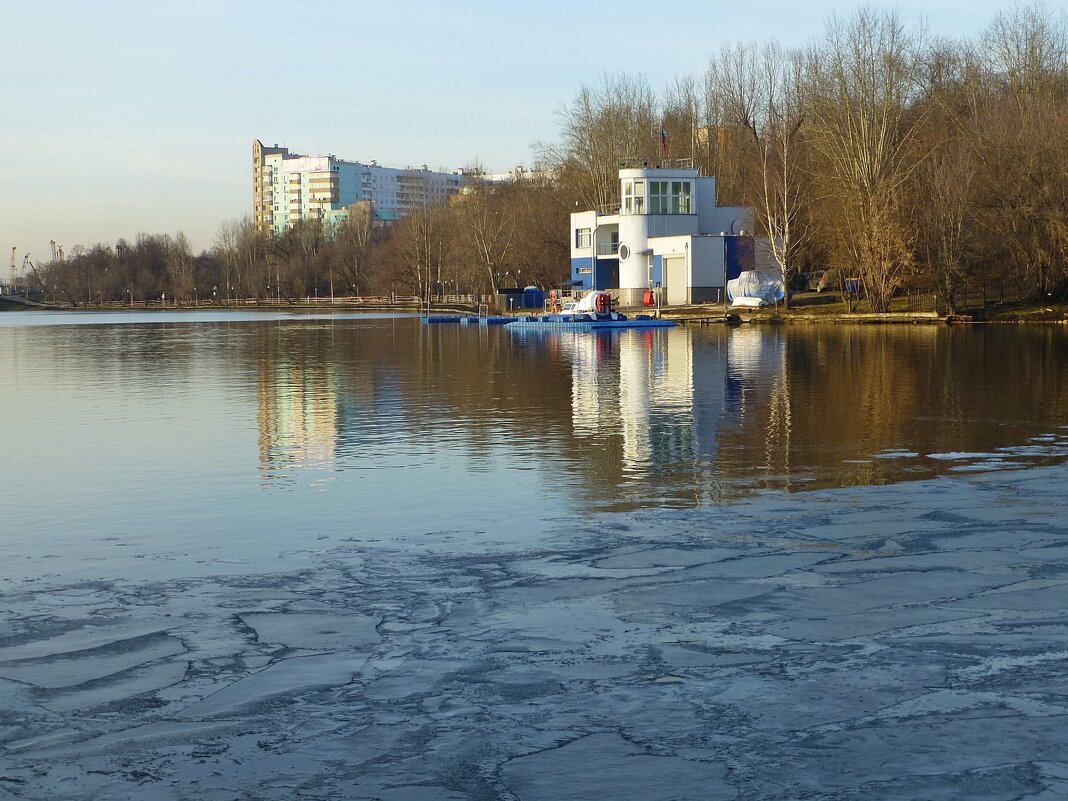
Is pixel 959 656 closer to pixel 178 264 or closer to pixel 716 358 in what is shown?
pixel 716 358

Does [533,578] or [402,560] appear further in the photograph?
[402,560]

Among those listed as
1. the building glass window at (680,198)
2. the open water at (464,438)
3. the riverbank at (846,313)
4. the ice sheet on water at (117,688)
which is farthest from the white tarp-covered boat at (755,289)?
the ice sheet on water at (117,688)

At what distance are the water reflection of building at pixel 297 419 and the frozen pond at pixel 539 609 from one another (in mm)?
169

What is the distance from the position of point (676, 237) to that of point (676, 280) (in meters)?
3.01

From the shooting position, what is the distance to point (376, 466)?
15.9 metres

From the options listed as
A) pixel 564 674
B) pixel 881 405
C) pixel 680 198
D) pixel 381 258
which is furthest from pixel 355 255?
pixel 564 674

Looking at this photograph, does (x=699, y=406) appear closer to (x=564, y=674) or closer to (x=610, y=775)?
(x=564, y=674)

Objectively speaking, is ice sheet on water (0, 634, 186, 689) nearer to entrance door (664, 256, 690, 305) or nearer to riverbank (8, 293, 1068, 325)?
riverbank (8, 293, 1068, 325)

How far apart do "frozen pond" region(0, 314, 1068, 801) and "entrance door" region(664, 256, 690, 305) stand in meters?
58.2

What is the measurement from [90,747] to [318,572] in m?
3.85

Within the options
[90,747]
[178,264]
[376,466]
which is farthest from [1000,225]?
[178,264]

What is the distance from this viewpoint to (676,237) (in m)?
77.4

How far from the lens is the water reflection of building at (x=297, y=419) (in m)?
16.9

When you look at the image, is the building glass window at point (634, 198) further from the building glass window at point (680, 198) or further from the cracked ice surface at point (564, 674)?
the cracked ice surface at point (564, 674)
